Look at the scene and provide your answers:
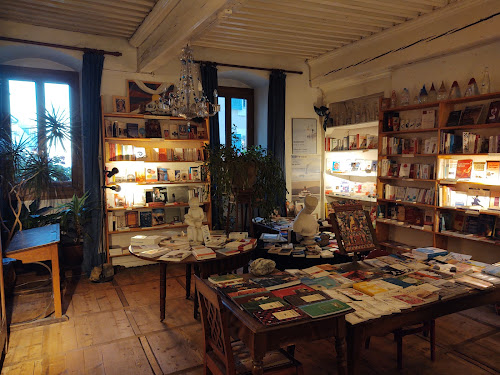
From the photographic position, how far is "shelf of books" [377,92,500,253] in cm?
438

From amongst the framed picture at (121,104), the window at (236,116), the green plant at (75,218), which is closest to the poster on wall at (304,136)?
the window at (236,116)

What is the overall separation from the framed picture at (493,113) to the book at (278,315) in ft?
11.9

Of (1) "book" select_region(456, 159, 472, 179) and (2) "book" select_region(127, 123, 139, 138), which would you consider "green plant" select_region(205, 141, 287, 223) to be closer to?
(2) "book" select_region(127, 123, 139, 138)

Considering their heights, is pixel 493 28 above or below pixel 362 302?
above

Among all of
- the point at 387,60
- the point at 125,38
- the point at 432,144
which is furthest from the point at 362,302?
the point at 125,38

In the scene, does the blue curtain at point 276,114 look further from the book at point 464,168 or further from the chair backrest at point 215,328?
the chair backrest at point 215,328

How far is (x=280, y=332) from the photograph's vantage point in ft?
6.17

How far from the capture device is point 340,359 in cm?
205

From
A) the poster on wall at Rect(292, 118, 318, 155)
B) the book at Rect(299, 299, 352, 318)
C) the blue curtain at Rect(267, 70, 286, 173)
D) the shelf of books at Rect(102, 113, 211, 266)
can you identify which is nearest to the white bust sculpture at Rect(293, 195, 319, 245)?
the book at Rect(299, 299, 352, 318)

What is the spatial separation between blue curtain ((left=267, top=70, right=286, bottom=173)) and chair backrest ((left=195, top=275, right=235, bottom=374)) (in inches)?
183

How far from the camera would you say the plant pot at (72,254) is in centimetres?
525

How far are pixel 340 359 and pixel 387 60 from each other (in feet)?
15.4

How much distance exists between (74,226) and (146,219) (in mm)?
997

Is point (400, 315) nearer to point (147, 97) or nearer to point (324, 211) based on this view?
point (147, 97)
